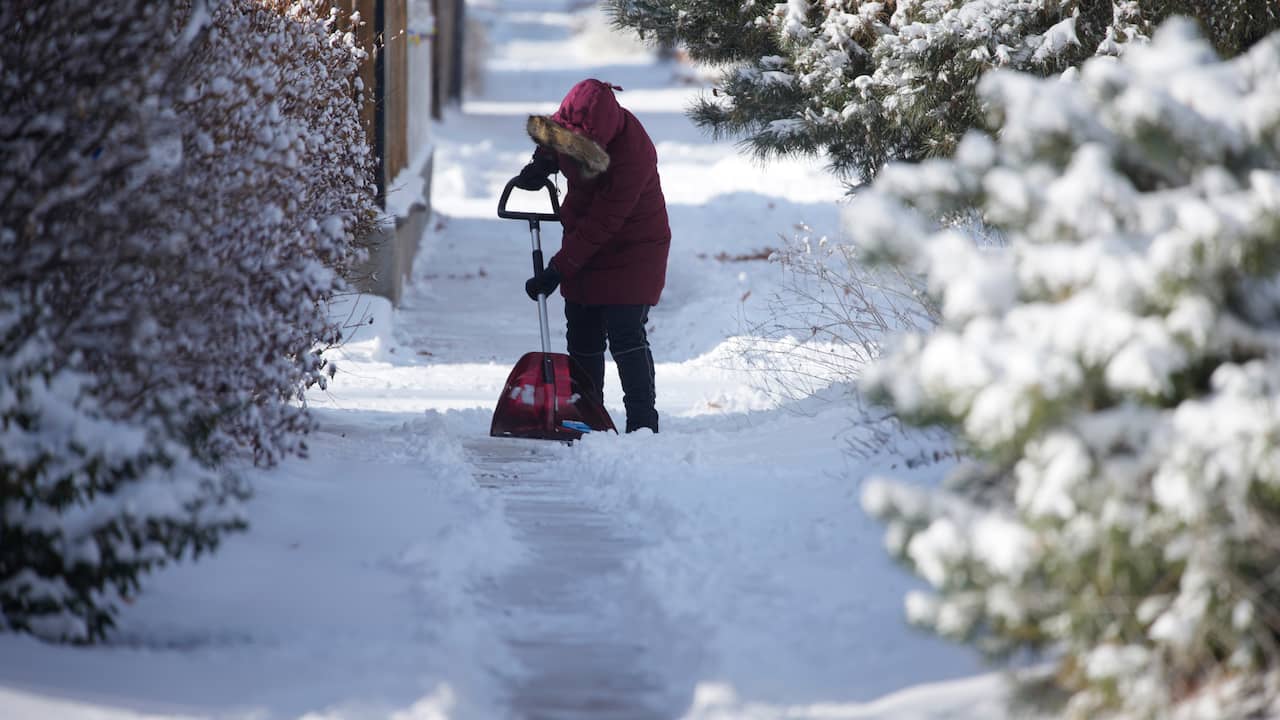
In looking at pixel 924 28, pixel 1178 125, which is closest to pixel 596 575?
pixel 1178 125

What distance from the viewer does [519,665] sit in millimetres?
3701

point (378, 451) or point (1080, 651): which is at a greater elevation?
point (1080, 651)

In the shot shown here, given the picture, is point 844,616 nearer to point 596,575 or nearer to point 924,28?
point 596,575

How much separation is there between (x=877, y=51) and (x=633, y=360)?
197 cm

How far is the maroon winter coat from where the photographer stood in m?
5.91

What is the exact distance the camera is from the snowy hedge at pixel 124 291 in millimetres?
3412

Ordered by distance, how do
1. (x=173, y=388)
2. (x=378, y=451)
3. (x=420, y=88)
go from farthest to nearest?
1. (x=420, y=88)
2. (x=378, y=451)
3. (x=173, y=388)

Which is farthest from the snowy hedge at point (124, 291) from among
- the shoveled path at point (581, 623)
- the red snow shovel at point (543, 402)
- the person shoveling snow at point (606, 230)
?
the person shoveling snow at point (606, 230)

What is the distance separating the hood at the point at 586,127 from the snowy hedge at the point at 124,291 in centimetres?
159

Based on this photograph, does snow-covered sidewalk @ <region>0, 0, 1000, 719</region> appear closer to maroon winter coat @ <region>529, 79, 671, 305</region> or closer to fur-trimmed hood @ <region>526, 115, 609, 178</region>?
maroon winter coat @ <region>529, 79, 671, 305</region>

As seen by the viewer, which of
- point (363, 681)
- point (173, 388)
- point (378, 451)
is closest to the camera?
point (363, 681)

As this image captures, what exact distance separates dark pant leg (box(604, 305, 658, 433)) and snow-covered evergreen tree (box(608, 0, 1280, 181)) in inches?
63.8

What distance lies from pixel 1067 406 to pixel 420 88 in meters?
11.0

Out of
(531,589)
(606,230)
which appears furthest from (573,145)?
(531,589)
